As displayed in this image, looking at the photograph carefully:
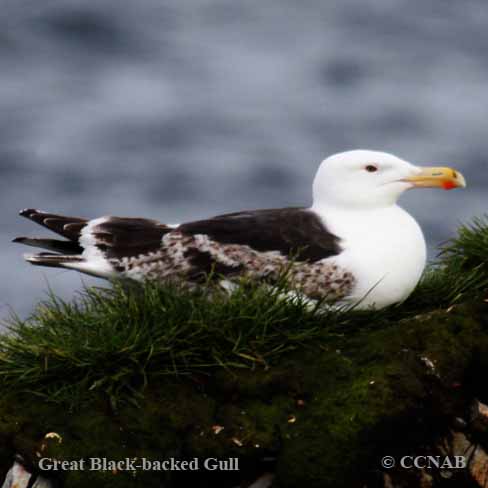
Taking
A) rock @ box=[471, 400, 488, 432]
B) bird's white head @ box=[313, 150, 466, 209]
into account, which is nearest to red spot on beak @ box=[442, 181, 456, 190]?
bird's white head @ box=[313, 150, 466, 209]

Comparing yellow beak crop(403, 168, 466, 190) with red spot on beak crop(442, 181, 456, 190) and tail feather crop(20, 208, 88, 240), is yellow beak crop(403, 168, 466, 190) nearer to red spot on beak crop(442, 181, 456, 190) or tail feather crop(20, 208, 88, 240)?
red spot on beak crop(442, 181, 456, 190)

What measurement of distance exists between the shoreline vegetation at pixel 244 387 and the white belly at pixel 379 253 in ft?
0.65

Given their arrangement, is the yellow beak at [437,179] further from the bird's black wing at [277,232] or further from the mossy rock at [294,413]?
the mossy rock at [294,413]

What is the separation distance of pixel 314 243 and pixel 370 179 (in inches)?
30.6

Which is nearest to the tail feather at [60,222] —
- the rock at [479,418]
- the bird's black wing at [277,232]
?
the bird's black wing at [277,232]

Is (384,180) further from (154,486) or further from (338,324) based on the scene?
(154,486)

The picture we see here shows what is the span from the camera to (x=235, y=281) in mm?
8797

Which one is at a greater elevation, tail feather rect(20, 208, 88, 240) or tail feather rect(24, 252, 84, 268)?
tail feather rect(20, 208, 88, 240)

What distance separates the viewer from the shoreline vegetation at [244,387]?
7.82 meters

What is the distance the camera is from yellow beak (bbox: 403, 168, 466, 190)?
9336 millimetres

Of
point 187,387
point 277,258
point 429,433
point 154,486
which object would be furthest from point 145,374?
point 429,433

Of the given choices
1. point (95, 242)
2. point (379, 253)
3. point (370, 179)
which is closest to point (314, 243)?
point (379, 253)

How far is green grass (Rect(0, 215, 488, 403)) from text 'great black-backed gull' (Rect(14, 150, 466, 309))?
0.76 feet

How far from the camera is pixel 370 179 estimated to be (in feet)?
30.4
